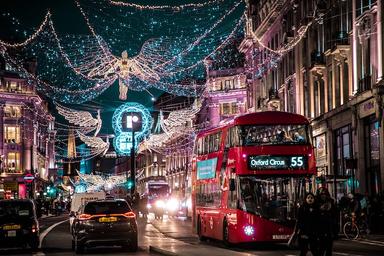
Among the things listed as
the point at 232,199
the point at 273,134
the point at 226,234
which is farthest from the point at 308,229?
the point at 226,234

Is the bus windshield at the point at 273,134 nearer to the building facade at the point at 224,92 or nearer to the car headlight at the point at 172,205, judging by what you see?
the car headlight at the point at 172,205

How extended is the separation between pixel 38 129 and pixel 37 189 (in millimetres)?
8712

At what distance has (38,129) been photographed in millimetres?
112938

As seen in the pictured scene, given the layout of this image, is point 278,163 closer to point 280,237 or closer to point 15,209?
point 280,237

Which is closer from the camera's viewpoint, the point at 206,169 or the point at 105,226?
the point at 105,226

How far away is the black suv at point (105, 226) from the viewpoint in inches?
913

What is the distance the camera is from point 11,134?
10169cm

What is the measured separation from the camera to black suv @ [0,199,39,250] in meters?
24.5

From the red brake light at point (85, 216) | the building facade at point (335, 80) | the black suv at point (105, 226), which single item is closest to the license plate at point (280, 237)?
the black suv at point (105, 226)

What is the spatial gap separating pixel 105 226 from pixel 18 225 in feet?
10.6

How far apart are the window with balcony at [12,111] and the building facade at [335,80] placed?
4776cm

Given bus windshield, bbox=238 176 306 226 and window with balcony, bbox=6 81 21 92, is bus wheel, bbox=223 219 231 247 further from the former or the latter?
window with balcony, bbox=6 81 21 92

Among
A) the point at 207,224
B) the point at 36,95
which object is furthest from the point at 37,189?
the point at 207,224

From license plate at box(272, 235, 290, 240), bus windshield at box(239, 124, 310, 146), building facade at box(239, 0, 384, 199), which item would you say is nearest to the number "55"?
bus windshield at box(239, 124, 310, 146)
